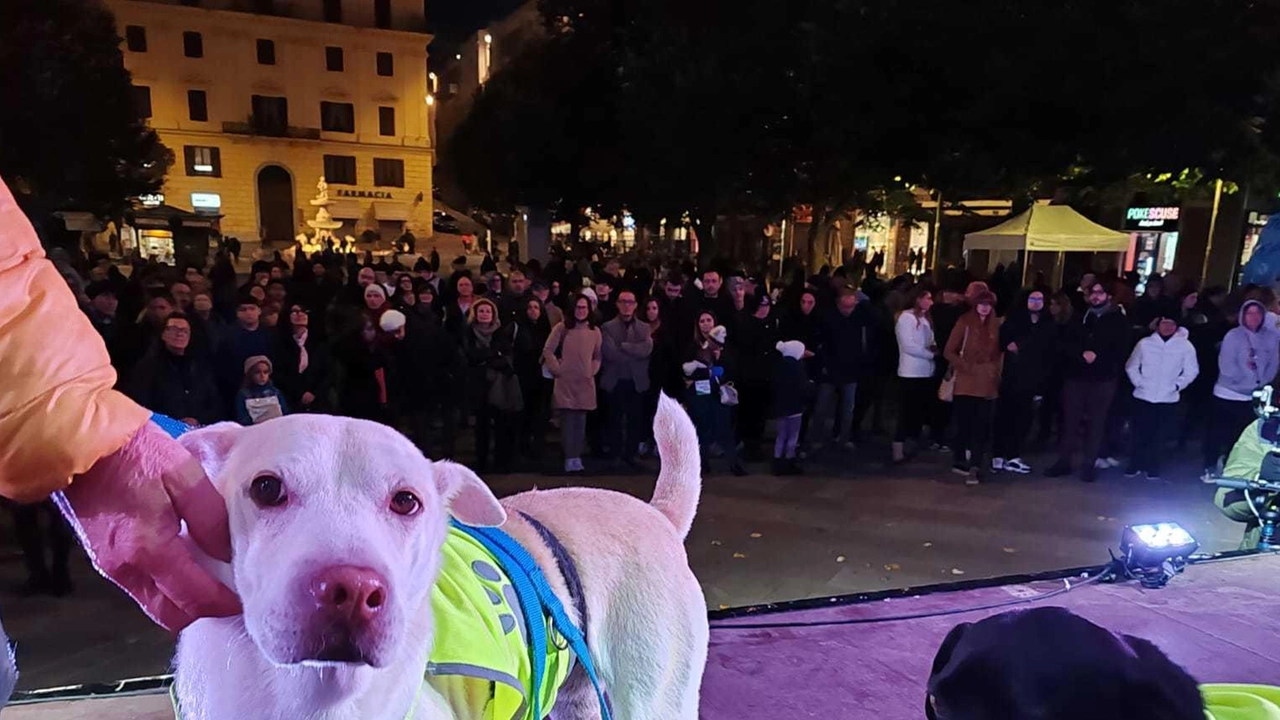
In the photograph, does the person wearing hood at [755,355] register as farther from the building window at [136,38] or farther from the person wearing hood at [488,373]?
the building window at [136,38]

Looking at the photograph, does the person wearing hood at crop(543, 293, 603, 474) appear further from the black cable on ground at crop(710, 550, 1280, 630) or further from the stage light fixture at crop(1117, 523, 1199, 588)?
the stage light fixture at crop(1117, 523, 1199, 588)

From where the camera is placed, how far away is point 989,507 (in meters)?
6.99

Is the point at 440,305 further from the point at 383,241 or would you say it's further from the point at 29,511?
the point at 383,241

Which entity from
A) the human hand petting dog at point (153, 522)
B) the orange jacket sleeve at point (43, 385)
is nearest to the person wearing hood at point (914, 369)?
the human hand petting dog at point (153, 522)

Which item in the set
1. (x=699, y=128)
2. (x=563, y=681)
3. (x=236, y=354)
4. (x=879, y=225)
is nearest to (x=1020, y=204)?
(x=699, y=128)

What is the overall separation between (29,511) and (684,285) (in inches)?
270

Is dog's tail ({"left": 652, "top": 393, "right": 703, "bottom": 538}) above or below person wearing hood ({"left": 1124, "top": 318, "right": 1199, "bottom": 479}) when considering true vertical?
above

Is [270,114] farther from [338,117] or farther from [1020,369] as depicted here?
[1020,369]

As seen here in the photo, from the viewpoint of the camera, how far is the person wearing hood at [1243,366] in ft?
24.3

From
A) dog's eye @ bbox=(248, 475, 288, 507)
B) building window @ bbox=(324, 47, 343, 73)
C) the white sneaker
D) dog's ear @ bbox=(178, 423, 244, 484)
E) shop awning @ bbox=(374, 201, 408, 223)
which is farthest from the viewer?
shop awning @ bbox=(374, 201, 408, 223)

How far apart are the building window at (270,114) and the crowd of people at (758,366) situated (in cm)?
4300

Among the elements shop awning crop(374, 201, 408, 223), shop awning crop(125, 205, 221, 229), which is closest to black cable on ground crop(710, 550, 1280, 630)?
shop awning crop(125, 205, 221, 229)

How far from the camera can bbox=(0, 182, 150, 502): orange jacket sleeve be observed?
42.4 inches

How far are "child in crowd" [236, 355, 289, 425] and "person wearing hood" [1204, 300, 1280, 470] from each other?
8316mm
